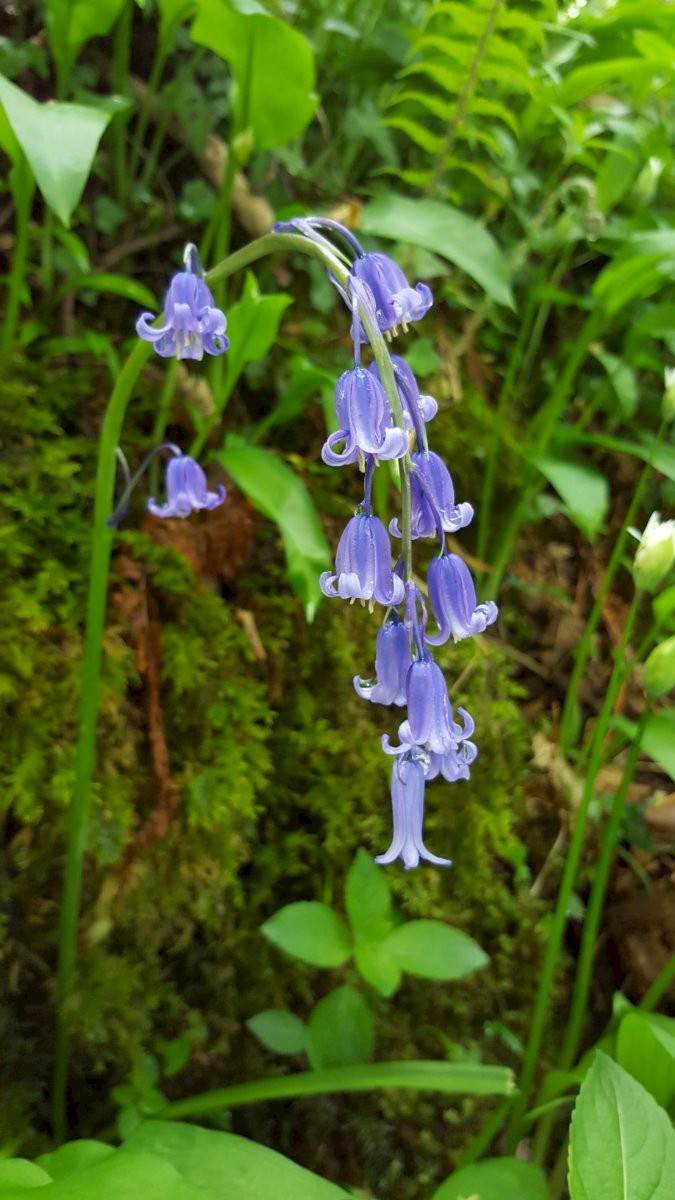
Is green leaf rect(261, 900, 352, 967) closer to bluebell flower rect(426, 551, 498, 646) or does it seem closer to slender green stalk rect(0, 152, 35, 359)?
bluebell flower rect(426, 551, 498, 646)

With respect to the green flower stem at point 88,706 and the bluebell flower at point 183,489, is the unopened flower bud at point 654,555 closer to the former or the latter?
the bluebell flower at point 183,489

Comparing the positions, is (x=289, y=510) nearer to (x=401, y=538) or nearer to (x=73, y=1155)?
(x=401, y=538)

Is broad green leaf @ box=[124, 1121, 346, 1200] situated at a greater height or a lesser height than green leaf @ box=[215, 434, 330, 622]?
lesser

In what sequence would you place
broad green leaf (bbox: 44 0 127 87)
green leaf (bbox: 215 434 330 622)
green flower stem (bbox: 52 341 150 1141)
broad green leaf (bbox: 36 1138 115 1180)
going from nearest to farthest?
broad green leaf (bbox: 36 1138 115 1180) → green flower stem (bbox: 52 341 150 1141) → green leaf (bbox: 215 434 330 622) → broad green leaf (bbox: 44 0 127 87)

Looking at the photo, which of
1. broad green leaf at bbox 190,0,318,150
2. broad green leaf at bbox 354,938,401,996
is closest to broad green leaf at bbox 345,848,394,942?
broad green leaf at bbox 354,938,401,996

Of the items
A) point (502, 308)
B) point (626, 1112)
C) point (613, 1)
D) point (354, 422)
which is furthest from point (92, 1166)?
point (613, 1)

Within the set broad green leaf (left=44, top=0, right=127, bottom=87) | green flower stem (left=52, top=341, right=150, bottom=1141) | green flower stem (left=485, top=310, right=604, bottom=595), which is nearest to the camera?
green flower stem (left=52, top=341, right=150, bottom=1141)
